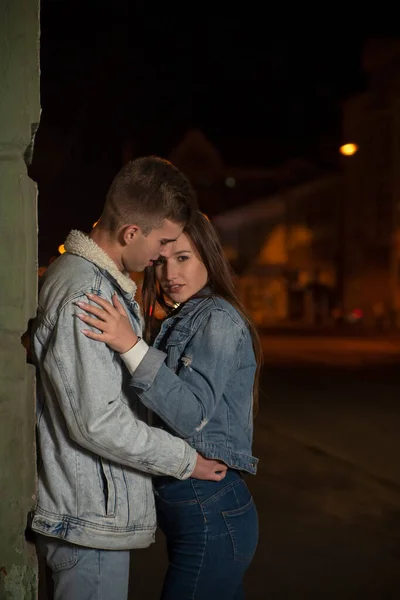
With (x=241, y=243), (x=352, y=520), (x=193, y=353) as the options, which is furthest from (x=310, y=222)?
(x=193, y=353)

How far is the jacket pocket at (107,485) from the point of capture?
8.93 feet

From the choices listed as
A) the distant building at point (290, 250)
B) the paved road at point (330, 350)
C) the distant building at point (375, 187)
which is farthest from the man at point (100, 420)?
the distant building at point (290, 250)

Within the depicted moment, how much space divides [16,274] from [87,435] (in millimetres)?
555

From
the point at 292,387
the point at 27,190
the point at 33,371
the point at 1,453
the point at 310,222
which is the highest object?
the point at 310,222

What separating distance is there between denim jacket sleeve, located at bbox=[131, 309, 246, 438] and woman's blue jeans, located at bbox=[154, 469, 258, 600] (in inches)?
11.6

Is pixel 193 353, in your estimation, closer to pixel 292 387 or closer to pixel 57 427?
pixel 57 427

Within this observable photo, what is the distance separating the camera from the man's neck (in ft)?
9.50

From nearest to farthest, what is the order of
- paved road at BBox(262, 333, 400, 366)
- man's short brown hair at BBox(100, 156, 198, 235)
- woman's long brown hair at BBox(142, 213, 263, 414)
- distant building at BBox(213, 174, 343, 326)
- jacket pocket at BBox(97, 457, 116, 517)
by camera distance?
1. jacket pocket at BBox(97, 457, 116, 517)
2. man's short brown hair at BBox(100, 156, 198, 235)
3. woman's long brown hair at BBox(142, 213, 263, 414)
4. paved road at BBox(262, 333, 400, 366)
5. distant building at BBox(213, 174, 343, 326)

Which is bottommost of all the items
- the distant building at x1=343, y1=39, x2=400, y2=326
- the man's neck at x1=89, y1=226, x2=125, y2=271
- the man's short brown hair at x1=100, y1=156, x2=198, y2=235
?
the man's neck at x1=89, y1=226, x2=125, y2=271

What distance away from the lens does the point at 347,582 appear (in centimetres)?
542

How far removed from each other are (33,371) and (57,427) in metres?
0.30

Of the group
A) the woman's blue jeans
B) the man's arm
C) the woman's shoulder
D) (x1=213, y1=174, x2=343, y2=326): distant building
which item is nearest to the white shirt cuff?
the man's arm

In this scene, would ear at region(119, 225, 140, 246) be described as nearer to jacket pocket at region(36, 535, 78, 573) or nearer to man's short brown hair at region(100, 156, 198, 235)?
man's short brown hair at region(100, 156, 198, 235)

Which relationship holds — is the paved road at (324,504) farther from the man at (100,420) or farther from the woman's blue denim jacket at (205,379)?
the man at (100,420)
